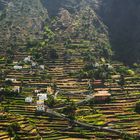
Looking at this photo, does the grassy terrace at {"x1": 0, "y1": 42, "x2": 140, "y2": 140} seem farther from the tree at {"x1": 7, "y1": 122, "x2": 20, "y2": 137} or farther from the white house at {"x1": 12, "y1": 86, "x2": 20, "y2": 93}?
the white house at {"x1": 12, "y1": 86, "x2": 20, "y2": 93}

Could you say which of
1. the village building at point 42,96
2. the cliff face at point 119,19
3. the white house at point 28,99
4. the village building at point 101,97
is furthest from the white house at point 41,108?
the cliff face at point 119,19

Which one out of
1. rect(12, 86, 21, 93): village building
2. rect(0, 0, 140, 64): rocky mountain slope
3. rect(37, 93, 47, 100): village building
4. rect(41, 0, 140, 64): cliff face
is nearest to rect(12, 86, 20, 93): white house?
rect(12, 86, 21, 93): village building

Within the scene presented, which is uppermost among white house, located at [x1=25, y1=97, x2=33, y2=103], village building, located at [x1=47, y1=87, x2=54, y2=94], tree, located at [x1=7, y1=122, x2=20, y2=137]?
village building, located at [x1=47, y1=87, x2=54, y2=94]

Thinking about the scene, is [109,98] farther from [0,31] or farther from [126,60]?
[0,31]

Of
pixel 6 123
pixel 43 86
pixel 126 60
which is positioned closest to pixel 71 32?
pixel 126 60

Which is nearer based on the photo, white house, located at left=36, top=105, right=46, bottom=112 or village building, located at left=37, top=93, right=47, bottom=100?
white house, located at left=36, top=105, right=46, bottom=112

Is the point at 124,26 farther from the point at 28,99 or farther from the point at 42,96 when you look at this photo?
the point at 28,99

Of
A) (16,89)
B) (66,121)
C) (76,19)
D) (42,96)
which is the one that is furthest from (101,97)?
(76,19)

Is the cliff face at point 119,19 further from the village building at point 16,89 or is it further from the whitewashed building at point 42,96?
the village building at point 16,89
